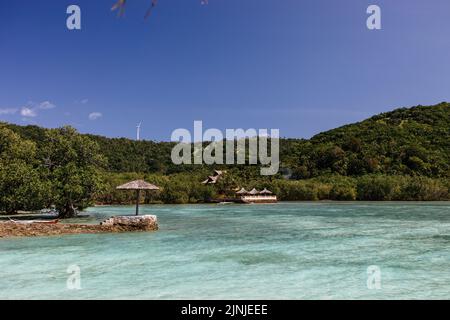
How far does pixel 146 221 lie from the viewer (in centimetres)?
1777

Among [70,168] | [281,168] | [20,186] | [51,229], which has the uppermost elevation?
[281,168]

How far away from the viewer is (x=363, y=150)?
62281 mm

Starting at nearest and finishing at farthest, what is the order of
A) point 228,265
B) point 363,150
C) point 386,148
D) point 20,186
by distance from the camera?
point 228,265 < point 20,186 < point 386,148 < point 363,150

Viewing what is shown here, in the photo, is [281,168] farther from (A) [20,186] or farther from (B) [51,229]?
(B) [51,229]

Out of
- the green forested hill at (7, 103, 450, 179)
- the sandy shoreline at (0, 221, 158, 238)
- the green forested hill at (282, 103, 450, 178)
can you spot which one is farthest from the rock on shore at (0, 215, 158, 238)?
the green forested hill at (282, 103, 450, 178)

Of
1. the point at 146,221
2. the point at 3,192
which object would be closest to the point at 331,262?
the point at 146,221

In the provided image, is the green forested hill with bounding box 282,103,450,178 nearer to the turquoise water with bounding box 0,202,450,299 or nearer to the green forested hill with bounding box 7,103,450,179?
the green forested hill with bounding box 7,103,450,179

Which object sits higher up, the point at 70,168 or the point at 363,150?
the point at 363,150

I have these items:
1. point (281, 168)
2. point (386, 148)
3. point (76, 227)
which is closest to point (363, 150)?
point (386, 148)

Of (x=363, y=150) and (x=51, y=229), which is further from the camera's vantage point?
(x=363, y=150)

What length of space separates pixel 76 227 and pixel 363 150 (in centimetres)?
5200

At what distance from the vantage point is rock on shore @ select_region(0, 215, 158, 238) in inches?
648

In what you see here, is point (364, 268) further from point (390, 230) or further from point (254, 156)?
point (254, 156)

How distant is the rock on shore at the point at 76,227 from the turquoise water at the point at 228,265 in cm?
67
